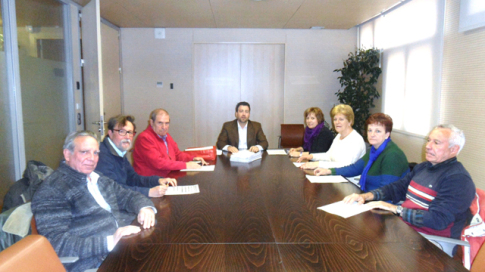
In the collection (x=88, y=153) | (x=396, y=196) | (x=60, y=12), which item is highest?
(x=60, y=12)

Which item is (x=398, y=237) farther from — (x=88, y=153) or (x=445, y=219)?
(x=88, y=153)

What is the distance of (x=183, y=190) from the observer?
2.45 m

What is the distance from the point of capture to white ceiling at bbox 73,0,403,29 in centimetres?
518

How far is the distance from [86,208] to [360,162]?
2229 mm

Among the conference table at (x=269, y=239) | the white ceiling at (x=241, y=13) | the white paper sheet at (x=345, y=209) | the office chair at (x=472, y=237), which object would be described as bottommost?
the office chair at (x=472, y=237)

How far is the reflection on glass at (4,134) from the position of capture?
3.41 metres

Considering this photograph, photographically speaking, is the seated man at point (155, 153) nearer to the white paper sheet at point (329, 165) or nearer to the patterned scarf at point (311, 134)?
the white paper sheet at point (329, 165)

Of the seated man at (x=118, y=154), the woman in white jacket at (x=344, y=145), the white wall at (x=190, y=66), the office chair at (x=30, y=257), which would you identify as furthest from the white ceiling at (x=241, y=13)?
the office chair at (x=30, y=257)

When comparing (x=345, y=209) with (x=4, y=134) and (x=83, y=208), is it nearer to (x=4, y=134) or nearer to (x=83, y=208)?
(x=83, y=208)

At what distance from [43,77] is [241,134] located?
2461mm

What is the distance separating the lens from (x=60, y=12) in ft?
14.7

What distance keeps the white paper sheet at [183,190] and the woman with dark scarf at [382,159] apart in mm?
1306

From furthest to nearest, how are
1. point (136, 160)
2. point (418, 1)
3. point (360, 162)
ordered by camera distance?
point (418, 1)
point (136, 160)
point (360, 162)

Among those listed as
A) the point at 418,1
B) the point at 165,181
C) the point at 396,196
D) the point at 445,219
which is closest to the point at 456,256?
the point at 445,219
